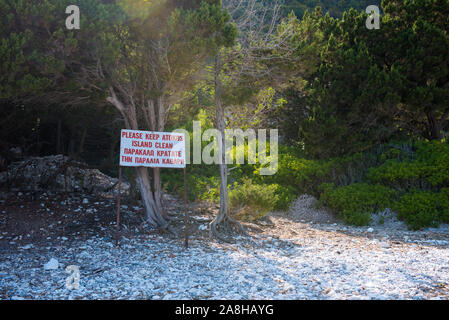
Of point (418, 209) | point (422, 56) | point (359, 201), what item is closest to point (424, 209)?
point (418, 209)

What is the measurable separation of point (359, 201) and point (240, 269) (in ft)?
16.8

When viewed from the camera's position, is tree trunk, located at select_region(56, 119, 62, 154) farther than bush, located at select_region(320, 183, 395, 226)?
Yes

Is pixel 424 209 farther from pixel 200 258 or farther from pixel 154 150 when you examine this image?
pixel 154 150

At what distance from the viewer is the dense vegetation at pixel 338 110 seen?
7449 mm

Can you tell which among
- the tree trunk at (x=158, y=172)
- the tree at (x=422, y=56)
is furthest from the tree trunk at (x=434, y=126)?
the tree trunk at (x=158, y=172)

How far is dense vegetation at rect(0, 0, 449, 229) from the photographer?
24.4ft

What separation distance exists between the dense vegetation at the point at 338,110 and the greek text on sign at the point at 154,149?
4.14 ft

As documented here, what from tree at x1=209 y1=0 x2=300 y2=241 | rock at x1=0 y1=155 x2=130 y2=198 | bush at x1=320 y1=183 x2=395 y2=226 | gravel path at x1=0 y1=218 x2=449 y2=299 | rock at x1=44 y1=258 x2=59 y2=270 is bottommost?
gravel path at x1=0 y1=218 x2=449 y2=299

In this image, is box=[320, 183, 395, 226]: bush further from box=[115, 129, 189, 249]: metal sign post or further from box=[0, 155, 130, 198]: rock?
box=[0, 155, 130, 198]: rock

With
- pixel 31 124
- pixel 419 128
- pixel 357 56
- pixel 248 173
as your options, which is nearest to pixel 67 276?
pixel 31 124

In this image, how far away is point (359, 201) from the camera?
30.0 ft

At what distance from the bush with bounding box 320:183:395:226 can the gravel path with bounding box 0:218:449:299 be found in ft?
5.01

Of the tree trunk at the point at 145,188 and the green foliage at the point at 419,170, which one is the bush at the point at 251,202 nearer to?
the tree trunk at the point at 145,188

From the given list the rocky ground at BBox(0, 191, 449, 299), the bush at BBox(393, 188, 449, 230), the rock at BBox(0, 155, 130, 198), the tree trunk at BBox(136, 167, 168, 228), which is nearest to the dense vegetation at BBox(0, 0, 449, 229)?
the bush at BBox(393, 188, 449, 230)
